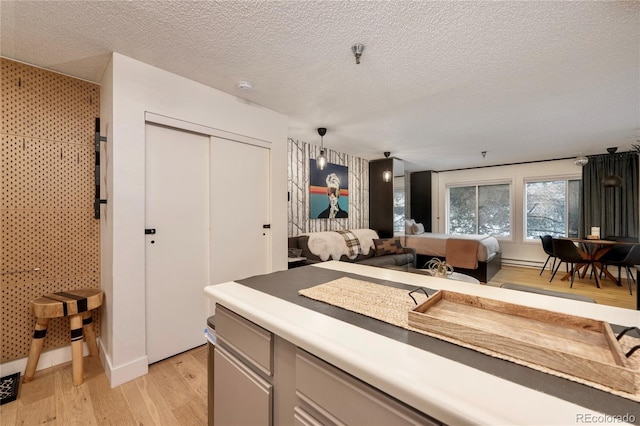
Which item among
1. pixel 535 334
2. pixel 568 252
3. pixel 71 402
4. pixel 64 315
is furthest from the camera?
pixel 568 252

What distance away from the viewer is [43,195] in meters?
2.06

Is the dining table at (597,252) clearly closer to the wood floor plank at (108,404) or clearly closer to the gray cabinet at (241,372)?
the gray cabinet at (241,372)

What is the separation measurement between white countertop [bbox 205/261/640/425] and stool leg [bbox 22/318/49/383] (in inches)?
74.0

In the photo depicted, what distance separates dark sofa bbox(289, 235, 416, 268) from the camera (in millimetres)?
3717

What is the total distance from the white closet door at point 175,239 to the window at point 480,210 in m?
6.52

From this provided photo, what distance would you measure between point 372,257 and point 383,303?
3.61 meters

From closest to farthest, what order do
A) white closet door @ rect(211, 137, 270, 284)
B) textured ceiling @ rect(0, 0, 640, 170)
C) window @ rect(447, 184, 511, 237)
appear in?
textured ceiling @ rect(0, 0, 640, 170) → white closet door @ rect(211, 137, 270, 284) → window @ rect(447, 184, 511, 237)

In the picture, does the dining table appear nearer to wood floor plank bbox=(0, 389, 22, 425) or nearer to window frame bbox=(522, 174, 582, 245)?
window frame bbox=(522, 174, 582, 245)

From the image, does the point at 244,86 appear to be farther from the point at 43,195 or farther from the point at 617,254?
the point at 617,254

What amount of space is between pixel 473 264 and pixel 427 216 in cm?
259

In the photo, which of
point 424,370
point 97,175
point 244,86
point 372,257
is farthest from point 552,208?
point 97,175

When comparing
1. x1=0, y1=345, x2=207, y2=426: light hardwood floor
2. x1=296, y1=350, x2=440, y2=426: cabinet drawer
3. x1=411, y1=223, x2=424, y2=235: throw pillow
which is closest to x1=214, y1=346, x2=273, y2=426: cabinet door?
x1=296, y1=350, x2=440, y2=426: cabinet drawer

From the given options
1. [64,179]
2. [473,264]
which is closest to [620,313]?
[64,179]

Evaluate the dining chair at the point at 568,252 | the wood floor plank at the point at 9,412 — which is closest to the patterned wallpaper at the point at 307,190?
the wood floor plank at the point at 9,412
